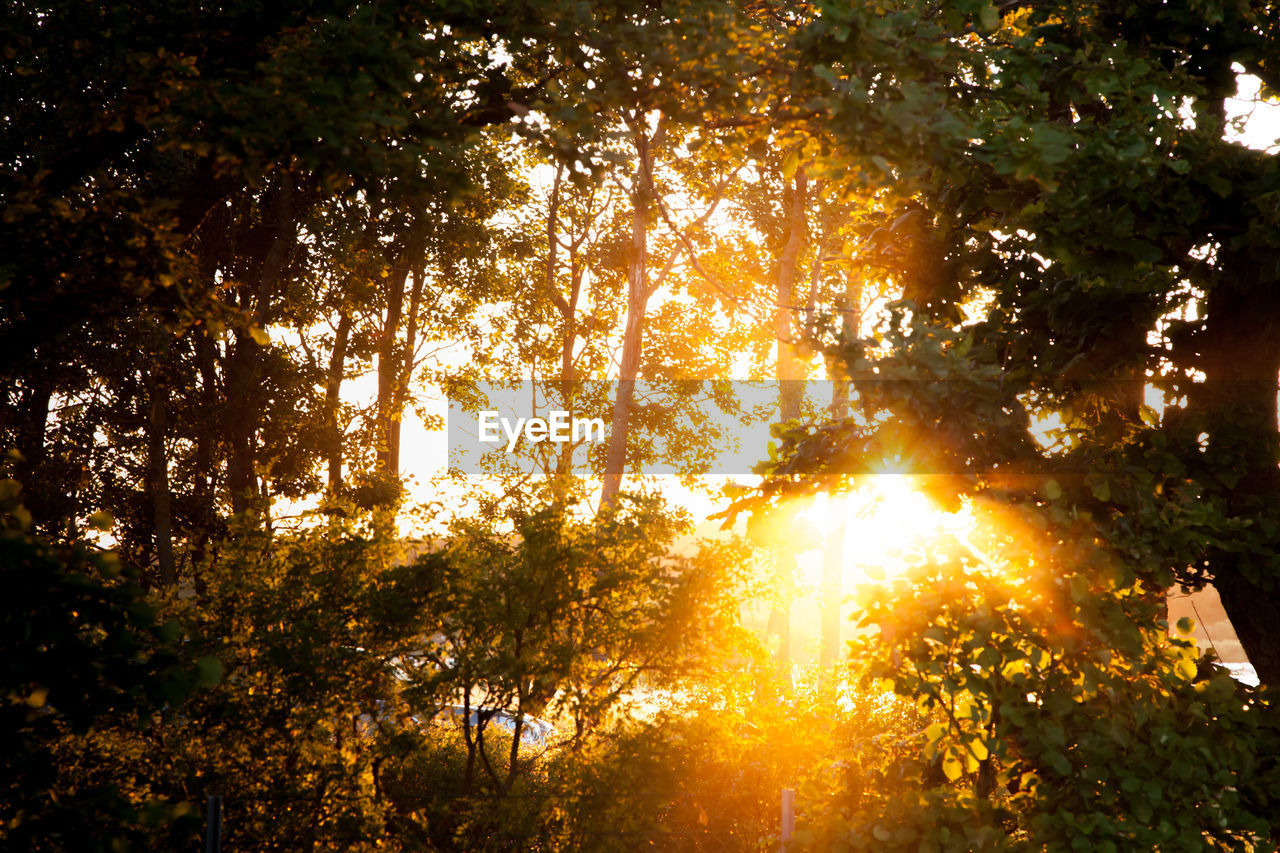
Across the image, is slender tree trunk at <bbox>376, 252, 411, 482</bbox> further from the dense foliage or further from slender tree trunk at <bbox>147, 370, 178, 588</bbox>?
the dense foliage

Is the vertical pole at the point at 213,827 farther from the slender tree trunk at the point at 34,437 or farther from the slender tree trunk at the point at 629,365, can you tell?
the slender tree trunk at the point at 629,365

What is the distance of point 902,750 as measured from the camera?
7738 mm

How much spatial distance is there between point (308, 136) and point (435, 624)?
479 cm

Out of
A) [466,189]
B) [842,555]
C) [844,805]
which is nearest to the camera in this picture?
[466,189]

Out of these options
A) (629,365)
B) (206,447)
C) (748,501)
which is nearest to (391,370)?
(206,447)

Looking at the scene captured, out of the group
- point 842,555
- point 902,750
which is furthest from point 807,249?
point 902,750

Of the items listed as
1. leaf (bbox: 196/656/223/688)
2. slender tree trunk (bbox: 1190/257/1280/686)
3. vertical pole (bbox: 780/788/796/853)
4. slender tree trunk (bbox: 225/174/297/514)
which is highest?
slender tree trunk (bbox: 225/174/297/514)

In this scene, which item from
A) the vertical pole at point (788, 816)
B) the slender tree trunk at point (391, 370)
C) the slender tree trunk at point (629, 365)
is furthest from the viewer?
the slender tree trunk at point (629, 365)

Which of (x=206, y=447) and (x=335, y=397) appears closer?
(x=206, y=447)

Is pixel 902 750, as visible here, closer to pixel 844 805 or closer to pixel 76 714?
pixel 844 805

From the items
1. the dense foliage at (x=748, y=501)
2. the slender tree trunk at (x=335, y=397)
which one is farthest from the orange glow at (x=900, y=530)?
the slender tree trunk at (x=335, y=397)

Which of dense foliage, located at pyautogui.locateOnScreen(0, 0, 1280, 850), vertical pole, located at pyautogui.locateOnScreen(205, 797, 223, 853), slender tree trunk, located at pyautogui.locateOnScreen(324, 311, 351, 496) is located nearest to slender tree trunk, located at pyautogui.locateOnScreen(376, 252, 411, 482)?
slender tree trunk, located at pyautogui.locateOnScreen(324, 311, 351, 496)

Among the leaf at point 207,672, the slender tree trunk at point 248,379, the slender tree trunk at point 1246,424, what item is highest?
the slender tree trunk at point 248,379

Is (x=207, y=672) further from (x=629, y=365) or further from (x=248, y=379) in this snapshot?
(x=629, y=365)
